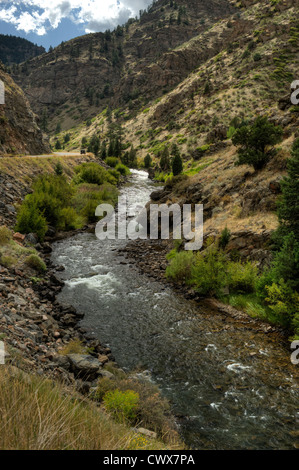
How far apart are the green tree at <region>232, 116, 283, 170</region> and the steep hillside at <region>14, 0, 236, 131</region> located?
134 metres

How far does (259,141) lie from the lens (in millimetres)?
19828

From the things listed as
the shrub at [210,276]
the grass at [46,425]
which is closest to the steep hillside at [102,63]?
the shrub at [210,276]

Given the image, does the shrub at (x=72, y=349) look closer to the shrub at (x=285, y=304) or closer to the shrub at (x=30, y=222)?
the shrub at (x=285, y=304)

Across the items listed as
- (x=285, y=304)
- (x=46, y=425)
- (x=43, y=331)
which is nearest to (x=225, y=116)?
(x=285, y=304)

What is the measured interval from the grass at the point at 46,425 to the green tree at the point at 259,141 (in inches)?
797

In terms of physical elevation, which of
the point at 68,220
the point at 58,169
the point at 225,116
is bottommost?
the point at 68,220

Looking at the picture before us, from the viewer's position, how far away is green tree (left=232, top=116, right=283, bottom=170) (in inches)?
757

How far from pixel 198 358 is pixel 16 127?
41742 mm

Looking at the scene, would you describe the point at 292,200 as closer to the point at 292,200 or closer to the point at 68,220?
the point at 292,200

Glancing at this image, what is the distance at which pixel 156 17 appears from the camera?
19800 cm

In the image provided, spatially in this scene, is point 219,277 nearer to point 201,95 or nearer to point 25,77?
point 201,95

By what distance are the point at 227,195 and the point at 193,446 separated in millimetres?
17683

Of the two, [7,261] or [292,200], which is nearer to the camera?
[292,200]

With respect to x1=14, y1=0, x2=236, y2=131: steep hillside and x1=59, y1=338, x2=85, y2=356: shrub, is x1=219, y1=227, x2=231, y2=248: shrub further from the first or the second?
x1=14, y1=0, x2=236, y2=131: steep hillside
